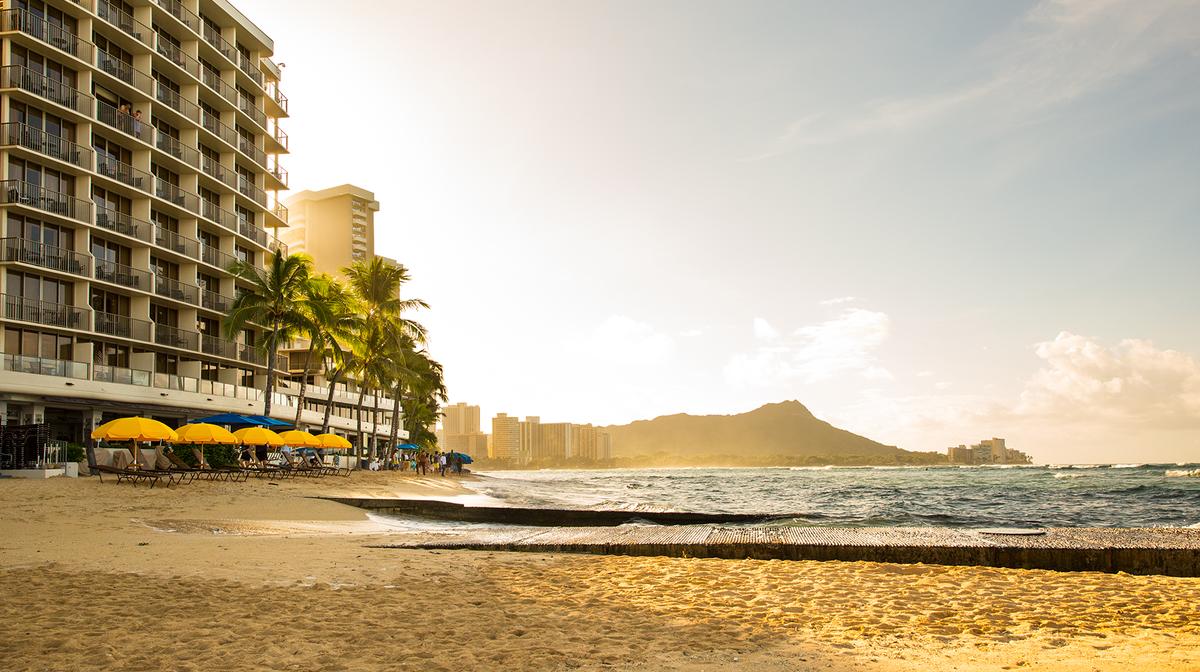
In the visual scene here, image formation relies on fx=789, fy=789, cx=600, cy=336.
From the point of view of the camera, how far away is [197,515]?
50.8 feet

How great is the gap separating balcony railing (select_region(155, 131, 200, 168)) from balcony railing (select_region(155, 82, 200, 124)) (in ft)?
4.98

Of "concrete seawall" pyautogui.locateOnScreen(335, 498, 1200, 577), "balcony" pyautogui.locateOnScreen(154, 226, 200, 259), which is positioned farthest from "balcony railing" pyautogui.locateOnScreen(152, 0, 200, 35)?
"concrete seawall" pyautogui.locateOnScreen(335, 498, 1200, 577)

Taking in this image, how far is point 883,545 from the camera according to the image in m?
10.2

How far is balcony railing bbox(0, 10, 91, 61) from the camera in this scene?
33094 millimetres

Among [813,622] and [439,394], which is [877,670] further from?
[439,394]

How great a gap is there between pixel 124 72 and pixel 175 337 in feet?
44.3

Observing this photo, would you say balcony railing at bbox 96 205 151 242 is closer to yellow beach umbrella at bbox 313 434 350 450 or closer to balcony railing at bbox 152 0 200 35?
balcony railing at bbox 152 0 200 35

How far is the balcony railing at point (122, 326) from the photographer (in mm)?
37156

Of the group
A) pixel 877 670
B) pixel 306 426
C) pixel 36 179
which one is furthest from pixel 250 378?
pixel 877 670

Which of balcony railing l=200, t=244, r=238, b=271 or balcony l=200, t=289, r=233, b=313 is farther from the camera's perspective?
balcony railing l=200, t=244, r=238, b=271

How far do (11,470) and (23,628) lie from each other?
76.2 feet

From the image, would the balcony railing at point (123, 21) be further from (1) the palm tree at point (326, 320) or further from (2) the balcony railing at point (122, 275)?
(1) the palm tree at point (326, 320)

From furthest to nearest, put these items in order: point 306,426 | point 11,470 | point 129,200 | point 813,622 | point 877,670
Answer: point 306,426 < point 129,200 < point 11,470 < point 813,622 < point 877,670

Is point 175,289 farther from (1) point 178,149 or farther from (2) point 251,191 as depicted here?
(2) point 251,191
